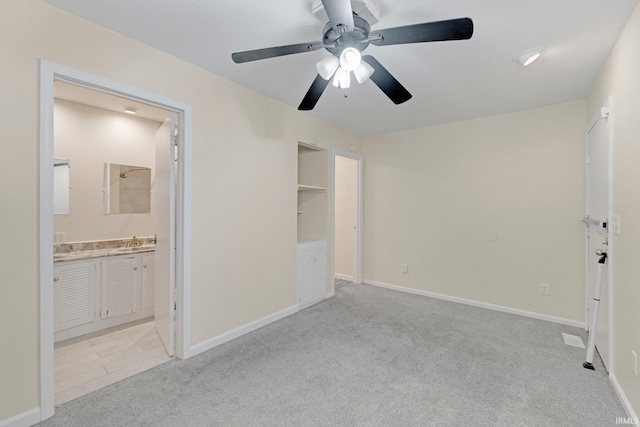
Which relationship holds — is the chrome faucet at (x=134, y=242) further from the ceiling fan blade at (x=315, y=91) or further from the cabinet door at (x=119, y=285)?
the ceiling fan blade at (x=315, y=91)

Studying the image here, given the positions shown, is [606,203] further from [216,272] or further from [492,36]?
[216,272]

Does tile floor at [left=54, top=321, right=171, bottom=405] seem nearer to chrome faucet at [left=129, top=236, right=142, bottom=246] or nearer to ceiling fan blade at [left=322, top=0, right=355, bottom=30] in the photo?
chrome faucet at [left=129, top=236, right=142, bottom=246]

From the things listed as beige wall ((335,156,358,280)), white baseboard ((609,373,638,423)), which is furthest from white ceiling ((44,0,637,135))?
white baseboard ((609,373,638,423))

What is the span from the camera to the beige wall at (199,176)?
1614mm

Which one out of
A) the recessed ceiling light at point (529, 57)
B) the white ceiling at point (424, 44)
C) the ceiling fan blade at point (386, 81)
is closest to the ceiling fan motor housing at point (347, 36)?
the ceiling fan blade at point (386, 81)

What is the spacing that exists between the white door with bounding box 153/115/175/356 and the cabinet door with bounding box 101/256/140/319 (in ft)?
1.96

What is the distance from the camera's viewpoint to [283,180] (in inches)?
131

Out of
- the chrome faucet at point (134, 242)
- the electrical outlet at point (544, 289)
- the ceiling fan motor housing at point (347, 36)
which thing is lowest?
the electrical outlet at point (544, 289)

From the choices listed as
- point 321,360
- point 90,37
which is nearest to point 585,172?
point 321,360

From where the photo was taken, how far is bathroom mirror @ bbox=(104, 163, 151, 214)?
3336 mm

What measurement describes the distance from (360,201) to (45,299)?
3853mm

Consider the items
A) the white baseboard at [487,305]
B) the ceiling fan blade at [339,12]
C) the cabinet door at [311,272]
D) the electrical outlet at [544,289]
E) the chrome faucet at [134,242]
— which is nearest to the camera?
the ceiling fan blade at [339,12]

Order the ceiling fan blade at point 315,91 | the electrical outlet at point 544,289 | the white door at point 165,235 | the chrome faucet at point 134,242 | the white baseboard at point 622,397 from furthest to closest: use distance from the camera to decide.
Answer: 1. the chrome faucet at point 134,242
2. the electrical outlet at point 544,289
3. the white door at point 165,235
4. the ceiling fan blade at point 315,91
5. the white baseboard at point 622,397

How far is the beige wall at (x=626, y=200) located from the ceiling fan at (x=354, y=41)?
130cm
